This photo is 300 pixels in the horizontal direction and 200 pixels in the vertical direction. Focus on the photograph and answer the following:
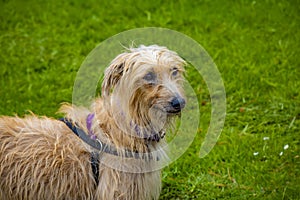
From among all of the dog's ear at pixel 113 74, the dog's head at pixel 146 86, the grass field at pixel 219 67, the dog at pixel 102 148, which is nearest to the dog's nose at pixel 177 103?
the dog's head at pixel 146 86

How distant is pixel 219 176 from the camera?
5.14m

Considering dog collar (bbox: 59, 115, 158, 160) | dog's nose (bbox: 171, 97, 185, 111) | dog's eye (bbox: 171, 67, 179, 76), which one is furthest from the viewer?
dog collar (bbox: 59, 115, 158, 160)

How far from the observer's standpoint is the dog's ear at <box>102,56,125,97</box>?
3.71m

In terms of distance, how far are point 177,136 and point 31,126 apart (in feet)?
4.86

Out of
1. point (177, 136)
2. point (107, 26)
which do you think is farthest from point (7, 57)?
point (177, 136)

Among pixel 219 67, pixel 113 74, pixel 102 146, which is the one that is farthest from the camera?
pixel 219 67

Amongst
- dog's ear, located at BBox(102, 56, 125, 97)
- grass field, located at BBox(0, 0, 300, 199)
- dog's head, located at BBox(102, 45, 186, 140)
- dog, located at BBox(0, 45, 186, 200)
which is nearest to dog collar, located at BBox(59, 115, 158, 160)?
dog, located at BBox(0, 45, 186, 200)

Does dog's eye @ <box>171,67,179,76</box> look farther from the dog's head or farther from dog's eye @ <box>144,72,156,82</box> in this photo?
dog's eye @ <box>144,72,156,82</box>

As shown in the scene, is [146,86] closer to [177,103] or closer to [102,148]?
[177,103]

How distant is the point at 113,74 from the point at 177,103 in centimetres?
47

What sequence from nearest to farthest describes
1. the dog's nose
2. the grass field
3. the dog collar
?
the dog's nose, the dog collar, the grass field

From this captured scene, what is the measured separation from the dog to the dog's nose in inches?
4.7

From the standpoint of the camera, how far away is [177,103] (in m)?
3.55

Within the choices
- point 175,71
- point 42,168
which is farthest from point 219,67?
point 42,168
